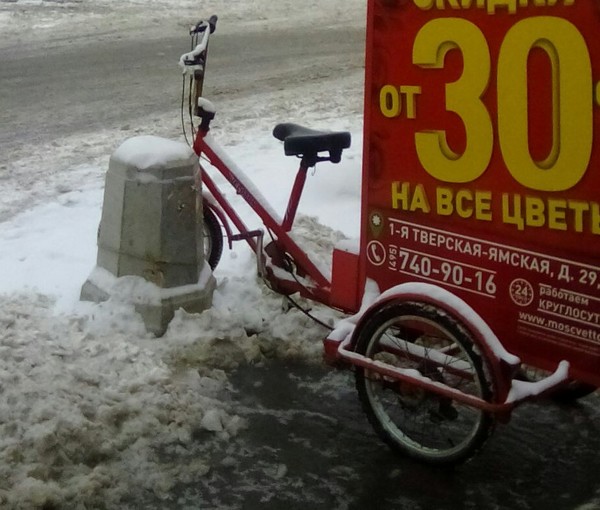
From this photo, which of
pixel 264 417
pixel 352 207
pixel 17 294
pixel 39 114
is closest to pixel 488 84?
pixel 264 417

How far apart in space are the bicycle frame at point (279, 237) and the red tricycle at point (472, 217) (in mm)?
675

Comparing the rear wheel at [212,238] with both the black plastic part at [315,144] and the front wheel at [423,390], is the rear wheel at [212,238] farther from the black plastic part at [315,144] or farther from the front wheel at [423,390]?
the front wheel at [423,390]

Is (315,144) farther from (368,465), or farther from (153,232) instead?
(368,465)

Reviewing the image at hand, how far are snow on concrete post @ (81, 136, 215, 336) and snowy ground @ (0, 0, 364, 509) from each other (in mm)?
95

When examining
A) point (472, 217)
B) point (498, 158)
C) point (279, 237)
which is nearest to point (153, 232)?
point (279, 237)

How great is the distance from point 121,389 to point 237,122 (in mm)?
5697

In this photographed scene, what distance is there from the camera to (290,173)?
7.29m

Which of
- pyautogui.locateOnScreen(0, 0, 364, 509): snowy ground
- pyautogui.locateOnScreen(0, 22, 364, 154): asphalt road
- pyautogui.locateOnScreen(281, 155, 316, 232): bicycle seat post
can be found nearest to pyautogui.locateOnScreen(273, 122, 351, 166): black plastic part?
pyautogui.locateOnScreen(281, 155, 316, 232): bicycle seat post

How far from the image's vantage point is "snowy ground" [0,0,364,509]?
135 inches

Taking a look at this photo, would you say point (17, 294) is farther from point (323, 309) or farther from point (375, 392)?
point (375, 392)

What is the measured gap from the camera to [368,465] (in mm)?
3559

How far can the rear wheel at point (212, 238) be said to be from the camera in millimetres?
5070

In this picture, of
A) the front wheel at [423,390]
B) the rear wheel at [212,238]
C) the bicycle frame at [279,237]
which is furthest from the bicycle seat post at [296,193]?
the front wheel at [423,390]

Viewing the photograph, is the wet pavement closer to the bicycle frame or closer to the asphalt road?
the bicycle frame
